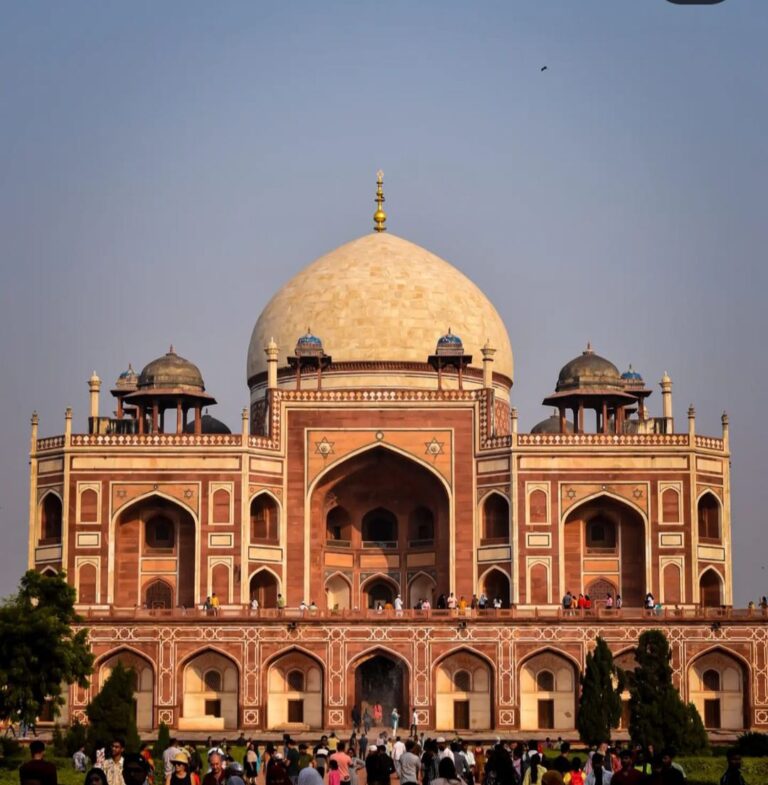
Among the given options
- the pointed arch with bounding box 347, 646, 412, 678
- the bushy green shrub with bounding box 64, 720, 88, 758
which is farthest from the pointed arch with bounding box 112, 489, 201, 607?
the bushy green shrub with bounding box 64, 720, 88, 758

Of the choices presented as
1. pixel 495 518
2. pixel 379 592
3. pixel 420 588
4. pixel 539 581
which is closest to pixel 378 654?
pixel 539 581

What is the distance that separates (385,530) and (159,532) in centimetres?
611

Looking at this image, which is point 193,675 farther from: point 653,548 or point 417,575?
point 653,548

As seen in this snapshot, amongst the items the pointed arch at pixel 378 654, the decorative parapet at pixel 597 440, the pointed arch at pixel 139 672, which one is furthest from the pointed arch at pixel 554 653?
the pointed arch at pixel 139 672

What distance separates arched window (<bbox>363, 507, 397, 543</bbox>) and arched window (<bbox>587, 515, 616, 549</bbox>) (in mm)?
5287

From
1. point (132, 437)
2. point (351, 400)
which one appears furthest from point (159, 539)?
point (351, 400)

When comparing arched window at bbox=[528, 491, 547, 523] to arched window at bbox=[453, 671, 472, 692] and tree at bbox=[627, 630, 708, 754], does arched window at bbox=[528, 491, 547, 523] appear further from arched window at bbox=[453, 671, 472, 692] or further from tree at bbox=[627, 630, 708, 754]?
tree at bbox=[627, 630, 708, 754]

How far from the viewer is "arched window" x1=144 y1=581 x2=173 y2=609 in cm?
4431

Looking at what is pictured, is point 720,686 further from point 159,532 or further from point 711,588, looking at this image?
point 159,532

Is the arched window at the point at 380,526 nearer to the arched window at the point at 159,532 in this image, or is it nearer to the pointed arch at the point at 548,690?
the arched window at the point at 159,532

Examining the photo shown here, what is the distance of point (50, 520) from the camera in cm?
4484

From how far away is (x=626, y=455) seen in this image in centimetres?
4428

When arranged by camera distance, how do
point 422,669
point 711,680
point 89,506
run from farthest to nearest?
point 89,506 < point 711,680 < point 422,669

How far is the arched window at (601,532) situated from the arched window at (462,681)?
5.05m
